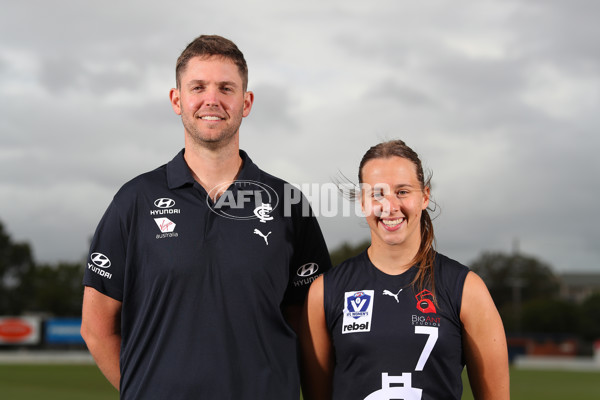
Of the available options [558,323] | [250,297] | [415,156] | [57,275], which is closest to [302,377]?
[250,297]

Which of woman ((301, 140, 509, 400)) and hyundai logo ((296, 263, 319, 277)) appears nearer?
woman ((301, 140, 509, 400))

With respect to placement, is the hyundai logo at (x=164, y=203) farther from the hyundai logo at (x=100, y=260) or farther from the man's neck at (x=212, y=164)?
the hyundai logo at (x=100, y=260)

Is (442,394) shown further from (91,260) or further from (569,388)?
(569,388)

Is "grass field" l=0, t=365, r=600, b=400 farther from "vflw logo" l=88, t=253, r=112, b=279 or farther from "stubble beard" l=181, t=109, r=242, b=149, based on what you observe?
A: "stubble beard" l=181, t=109, r=242, b=149

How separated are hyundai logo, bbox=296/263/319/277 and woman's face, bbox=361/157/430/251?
43cm

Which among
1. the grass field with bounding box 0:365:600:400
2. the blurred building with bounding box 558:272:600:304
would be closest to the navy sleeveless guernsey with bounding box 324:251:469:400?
the grass field with bounding box 0:365:600:400

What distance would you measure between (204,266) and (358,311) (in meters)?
0.81

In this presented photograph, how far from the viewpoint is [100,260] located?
371cm

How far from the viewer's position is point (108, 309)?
378cm

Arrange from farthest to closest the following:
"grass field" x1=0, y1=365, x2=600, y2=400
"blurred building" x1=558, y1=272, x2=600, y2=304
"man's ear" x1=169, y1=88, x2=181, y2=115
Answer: "blurred building" x1=558, y1=272, x2=600, y2=304, "grass field" x1=0, y1=365, x2=600, y2=400, "man's ear" x1=169, y1=88, x2=181, y2=115

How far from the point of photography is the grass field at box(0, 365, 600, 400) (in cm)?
1665

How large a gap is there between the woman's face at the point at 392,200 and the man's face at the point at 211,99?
30.4 inches

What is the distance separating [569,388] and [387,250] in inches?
790

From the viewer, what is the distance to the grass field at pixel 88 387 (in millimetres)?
16655
